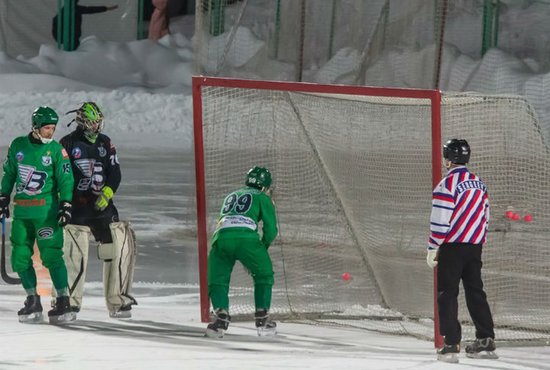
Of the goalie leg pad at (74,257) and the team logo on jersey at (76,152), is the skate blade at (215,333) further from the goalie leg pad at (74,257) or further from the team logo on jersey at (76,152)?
the team logo on jersey at (76,152)

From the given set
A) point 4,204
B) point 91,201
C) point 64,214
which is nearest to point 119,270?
point 91,201

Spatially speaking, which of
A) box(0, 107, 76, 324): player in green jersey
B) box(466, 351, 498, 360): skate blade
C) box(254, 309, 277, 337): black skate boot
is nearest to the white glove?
box(466, 351, 498, 360): skate blade

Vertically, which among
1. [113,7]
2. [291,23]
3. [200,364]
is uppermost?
[113,7]

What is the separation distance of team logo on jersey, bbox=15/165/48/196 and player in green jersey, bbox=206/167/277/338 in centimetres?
101

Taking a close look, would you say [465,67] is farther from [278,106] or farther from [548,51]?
[278,106]

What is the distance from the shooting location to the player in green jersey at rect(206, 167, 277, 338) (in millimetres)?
7914

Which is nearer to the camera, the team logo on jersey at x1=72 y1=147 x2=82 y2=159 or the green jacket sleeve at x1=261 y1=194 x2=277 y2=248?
the green jacket sleeve at x1=261 y1=194 x2=277 y2=248

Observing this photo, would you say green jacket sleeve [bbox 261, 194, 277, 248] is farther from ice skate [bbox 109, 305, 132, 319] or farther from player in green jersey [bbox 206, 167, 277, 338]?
ice skate [bbox 109, 305, 132, 319]

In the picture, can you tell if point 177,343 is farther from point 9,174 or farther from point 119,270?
point 9,174

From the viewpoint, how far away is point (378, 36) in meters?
11.9

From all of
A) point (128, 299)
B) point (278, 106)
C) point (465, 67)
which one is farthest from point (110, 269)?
point (465, 67)

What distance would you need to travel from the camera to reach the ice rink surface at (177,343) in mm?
6992

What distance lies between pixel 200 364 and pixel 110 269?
1827mm

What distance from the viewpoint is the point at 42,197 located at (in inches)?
321
